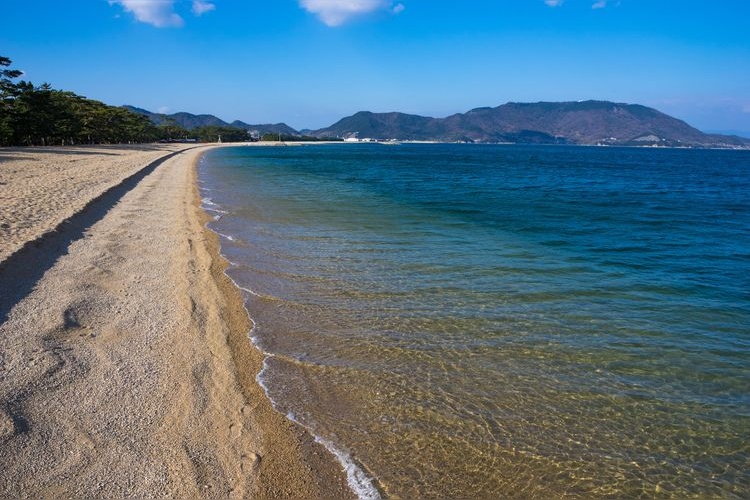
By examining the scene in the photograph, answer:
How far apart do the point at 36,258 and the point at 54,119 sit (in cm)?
5741

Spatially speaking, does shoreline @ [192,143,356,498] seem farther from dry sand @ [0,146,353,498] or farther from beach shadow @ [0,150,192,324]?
beach shadow @ [0,150,192,324]

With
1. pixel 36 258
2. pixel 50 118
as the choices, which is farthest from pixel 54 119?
pixel 36 258

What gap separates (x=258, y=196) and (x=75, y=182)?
27.3 ft

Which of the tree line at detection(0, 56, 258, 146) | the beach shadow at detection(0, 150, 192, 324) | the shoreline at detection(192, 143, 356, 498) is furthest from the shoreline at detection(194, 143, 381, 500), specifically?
the tree line at detection(0, 56, 258, 146)

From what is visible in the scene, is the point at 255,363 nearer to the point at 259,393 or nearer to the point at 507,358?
the point at 259,393

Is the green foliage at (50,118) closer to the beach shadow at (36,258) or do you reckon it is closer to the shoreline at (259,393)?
the beach shadow at (36,258)

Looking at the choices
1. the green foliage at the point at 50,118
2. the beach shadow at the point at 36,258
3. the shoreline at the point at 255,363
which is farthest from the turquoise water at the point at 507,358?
the green foliage at the point at 50,118

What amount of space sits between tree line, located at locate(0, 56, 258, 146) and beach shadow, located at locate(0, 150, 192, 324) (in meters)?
41.1

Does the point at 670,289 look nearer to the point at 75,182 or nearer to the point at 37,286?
the point at 37,286

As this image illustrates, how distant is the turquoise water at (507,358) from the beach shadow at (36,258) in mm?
3502

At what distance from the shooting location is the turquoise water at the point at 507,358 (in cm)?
458

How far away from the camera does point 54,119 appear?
56250 mm

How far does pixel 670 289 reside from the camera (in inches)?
410

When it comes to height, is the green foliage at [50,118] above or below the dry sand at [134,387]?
above
